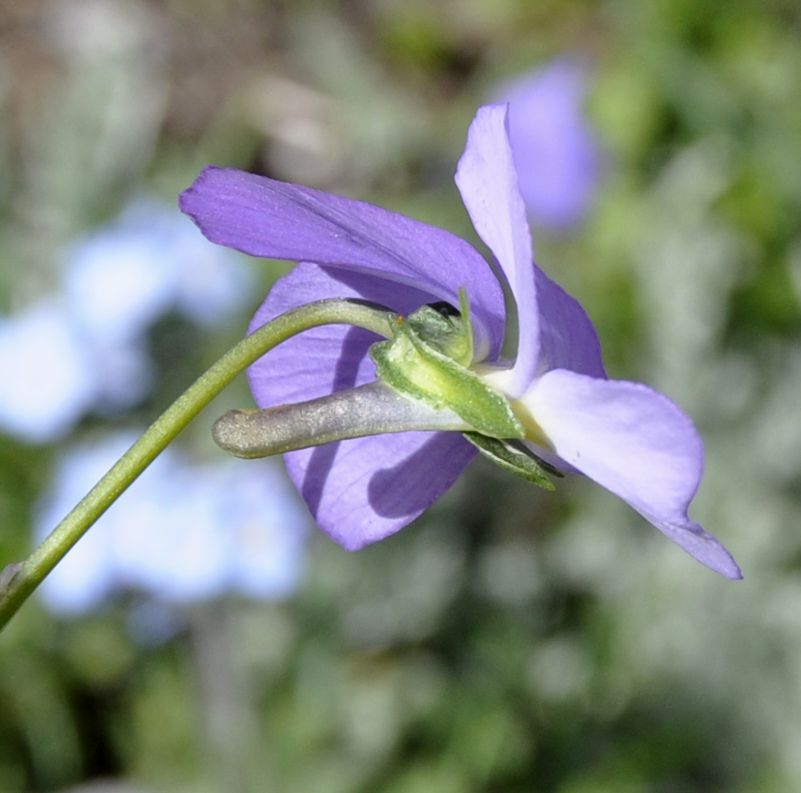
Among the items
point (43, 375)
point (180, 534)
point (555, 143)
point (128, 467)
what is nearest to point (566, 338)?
point (128, 467)

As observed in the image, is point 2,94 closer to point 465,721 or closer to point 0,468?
point 0,468

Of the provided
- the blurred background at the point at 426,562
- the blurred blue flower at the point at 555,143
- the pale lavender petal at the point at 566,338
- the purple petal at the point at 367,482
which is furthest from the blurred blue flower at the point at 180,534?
the pale lavender petal at the point at 566,338

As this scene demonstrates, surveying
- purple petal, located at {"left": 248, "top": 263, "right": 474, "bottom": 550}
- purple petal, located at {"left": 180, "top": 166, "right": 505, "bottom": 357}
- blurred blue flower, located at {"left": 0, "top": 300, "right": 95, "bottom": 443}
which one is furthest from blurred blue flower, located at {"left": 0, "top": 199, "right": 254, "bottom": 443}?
purple petal, located at {"left": 180, "top": 166, "right": 505, "bottom": 357}

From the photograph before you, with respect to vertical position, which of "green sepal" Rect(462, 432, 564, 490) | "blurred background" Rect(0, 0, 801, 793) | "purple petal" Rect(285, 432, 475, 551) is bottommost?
"blurred background" Rect(0, 0, 801, 793)

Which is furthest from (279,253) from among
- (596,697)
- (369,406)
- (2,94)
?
(2,94)

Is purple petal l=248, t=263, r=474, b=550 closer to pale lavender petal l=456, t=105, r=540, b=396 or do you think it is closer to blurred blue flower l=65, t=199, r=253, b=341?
pale lavender petal l=456, t=105, r=540, b=396

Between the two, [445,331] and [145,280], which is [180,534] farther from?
[445,331]
